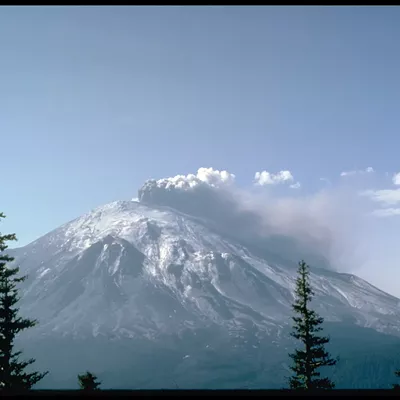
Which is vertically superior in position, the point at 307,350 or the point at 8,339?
the point at 8,339

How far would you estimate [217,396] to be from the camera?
3.91 m

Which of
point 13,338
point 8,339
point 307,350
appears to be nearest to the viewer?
point 13,338

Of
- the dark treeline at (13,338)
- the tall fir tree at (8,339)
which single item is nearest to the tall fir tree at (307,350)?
the dark treeline at (13,338)

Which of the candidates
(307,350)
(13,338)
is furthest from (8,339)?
(307,350)

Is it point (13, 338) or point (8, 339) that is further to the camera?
point (8, 339)

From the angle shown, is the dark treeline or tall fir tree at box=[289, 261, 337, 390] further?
tall fir tree at box=[289, 261, 337, 390]

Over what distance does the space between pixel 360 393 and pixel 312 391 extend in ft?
1.45

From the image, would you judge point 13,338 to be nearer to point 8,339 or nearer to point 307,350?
point 8,339

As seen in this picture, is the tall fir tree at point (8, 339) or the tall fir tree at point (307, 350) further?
the tall fir tree at point (307, 350)

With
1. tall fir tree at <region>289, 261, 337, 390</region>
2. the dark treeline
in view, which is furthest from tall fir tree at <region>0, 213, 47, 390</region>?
tall fir tree at <region>289, 261, 337, 390</region>

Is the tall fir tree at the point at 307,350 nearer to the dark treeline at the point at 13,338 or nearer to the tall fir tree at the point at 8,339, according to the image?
the dark treeline at the point at 13,338

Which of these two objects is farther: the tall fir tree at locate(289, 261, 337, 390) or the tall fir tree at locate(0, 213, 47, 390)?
the tall fir tree at locate(289, 261, 337, 390)

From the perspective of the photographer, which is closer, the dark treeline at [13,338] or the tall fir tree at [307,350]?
the dark treeline at [13,338]

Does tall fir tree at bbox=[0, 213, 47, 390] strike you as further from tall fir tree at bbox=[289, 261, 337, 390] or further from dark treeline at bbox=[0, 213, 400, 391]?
tall fir tree at bbox=[289, 261, 337, 390]
